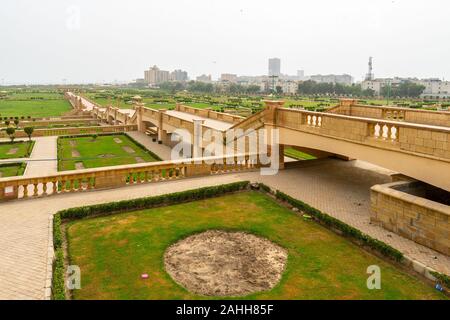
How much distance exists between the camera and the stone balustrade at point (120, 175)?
14.6 meters

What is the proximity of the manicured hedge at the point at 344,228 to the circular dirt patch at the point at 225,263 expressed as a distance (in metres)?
2.24

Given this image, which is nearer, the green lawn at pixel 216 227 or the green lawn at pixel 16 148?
the green lawn at pixel 216 227

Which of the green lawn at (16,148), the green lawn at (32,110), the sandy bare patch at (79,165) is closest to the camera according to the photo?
the sandy bare patch at (79,165)

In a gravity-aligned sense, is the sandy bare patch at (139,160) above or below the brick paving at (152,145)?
below

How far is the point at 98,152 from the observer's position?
3588 cm

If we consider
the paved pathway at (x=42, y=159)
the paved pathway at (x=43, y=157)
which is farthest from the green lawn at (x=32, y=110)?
the paved pathway at (x=42, y=159)

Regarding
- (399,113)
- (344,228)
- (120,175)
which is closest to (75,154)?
(120,175)

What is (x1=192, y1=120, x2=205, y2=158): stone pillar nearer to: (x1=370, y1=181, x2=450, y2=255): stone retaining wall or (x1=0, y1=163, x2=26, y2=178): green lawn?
(x1=0, y1=163, x2=26, y2=178): green lawn

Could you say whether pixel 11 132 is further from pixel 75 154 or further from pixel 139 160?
pixel 139 160

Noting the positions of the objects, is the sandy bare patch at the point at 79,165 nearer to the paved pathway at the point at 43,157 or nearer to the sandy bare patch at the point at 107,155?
the paved pathway at the point at 43,157

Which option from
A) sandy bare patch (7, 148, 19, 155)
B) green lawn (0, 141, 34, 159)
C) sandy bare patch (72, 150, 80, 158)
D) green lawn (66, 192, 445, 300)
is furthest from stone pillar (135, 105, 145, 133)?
green lawn (66, 192, 445, 300)

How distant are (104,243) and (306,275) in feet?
18.8

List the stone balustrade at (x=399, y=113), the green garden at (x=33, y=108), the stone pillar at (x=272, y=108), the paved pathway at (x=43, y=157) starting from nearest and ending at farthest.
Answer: the stone balustrade at (x=399, y=113) → the stone pillar at (x=272, y=108) → the paved pathway at (x=43, y=157) → the green garden at (x=33, y=108)

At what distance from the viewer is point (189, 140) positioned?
31.0m
